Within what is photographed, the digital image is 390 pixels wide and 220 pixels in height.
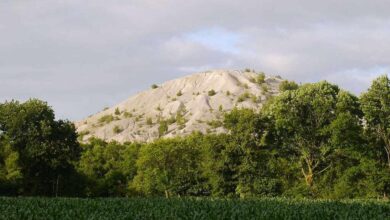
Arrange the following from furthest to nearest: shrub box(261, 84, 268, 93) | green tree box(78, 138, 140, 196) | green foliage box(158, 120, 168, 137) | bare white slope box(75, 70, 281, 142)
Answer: shrub box(261, 84, 268, 93), green foliage box(158, 120, 168, 137), bare white slope box(75, 70, 281, 142), green tree box(78, 138, 140, 196)

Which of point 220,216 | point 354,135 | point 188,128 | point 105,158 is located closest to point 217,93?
point 188,128

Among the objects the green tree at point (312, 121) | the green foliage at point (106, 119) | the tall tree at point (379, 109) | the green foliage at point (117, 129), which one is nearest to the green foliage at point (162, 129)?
the green foliage at point (117, 129)

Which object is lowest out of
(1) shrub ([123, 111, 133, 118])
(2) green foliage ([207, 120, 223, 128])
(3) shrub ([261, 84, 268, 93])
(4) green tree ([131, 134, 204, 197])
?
(4) green tree ([131, 134, 204, 197])

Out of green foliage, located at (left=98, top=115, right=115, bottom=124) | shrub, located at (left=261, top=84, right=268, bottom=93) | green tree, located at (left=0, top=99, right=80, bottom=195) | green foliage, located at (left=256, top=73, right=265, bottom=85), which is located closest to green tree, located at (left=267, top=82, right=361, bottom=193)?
green tree, located at (left=0, top=99, right=80, bottom=195)

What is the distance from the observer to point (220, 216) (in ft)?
142

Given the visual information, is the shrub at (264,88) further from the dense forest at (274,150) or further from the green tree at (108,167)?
the dense forest at (274,150)

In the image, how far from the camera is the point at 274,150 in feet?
282

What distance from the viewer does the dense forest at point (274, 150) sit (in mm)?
79062

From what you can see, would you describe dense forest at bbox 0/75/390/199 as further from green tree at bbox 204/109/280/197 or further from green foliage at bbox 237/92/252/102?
green foliage at bbox 237/92/252/102

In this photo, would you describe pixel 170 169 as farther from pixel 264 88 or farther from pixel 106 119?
pixel 264 88

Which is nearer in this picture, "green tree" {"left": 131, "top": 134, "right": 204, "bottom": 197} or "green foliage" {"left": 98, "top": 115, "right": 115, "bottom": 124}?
"green tree" {"left": 131, "top": 134, "right": 204, "bottom": 197}

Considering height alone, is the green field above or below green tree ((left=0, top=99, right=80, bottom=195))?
below

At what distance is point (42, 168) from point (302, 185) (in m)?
36.0

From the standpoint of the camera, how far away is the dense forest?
79.1 m
